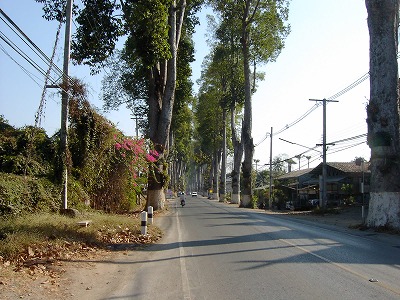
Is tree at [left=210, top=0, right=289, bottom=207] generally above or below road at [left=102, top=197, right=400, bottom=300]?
above

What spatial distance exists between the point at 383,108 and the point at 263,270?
42.8 ft

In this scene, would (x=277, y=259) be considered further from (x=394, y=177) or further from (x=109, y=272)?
(x=394, y=177)

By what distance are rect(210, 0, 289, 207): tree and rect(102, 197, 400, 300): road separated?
27.4m

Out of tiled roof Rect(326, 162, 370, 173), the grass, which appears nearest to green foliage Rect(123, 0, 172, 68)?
the grass

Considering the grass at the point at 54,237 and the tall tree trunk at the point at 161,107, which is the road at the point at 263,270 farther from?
the tall tree trunk at the point at 161,107

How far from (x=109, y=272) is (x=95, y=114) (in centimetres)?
1067

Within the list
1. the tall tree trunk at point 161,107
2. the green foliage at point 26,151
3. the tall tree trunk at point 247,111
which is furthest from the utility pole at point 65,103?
the tall tree trunk at point 247,111

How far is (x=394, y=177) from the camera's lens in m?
18.7

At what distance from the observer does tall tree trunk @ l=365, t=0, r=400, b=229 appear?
18.8 meters

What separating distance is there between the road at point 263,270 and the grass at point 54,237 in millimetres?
1271

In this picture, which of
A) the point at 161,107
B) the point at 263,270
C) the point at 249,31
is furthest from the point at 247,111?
the point at 263,270

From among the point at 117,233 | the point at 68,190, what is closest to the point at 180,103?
the point at 68,190

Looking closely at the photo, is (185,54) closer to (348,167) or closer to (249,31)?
(249,31)

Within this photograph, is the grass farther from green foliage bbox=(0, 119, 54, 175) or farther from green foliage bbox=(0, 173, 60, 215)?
green foliage bbox=(0, 119, 54, 175)
